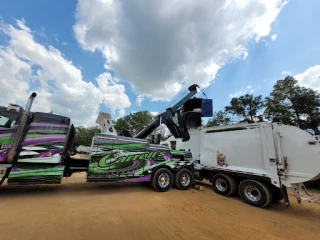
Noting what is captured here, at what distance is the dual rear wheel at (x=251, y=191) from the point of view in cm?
605

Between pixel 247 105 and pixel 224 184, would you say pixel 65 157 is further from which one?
pixel 247 105

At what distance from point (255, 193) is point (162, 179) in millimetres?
3721

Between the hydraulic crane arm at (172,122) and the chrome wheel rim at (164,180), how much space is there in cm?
224

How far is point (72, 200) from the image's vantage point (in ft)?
18.2

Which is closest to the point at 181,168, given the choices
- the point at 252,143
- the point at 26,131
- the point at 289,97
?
the point at 252,143

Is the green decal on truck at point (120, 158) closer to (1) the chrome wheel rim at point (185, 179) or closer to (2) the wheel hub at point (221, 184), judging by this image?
(1) the chrome wheel rim at point (185, 179)

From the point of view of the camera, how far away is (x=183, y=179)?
816 centimetres

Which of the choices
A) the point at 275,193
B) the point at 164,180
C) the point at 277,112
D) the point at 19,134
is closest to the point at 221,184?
the point at 275,193

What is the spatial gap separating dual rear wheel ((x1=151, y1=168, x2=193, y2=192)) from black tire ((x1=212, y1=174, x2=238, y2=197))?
1.20m

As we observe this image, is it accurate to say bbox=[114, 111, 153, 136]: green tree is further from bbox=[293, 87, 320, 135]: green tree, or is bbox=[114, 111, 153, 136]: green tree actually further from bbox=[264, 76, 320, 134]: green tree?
bbox=[293, 87, 320, 135]: green tree

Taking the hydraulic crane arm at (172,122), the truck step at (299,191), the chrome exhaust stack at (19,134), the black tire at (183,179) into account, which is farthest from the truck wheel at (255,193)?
the chrome exhaust stack at (19,134)

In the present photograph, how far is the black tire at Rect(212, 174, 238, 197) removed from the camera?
7.28 meters

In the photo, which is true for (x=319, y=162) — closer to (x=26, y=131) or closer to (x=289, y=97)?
(x=26, y=131)

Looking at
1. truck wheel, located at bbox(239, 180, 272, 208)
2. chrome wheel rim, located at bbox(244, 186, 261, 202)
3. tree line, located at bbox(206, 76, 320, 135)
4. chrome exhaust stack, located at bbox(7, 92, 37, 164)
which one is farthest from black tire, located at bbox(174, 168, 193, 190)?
tree line, located at bbox(206, 76, 320, 135)
